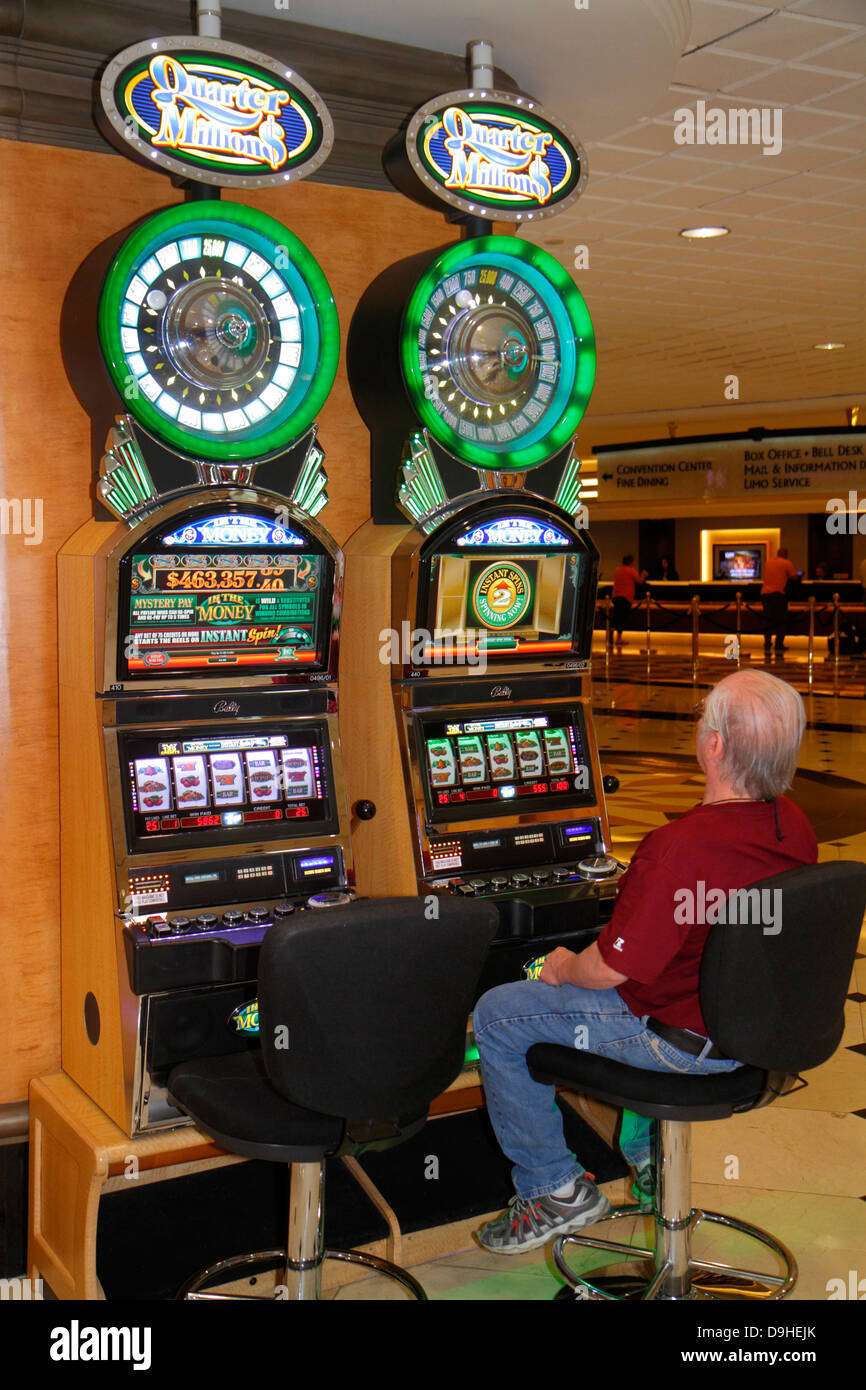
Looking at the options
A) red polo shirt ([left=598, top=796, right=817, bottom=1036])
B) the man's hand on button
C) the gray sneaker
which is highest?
red polo shirt ([left=598, top=796, right=817, bottom=1036])

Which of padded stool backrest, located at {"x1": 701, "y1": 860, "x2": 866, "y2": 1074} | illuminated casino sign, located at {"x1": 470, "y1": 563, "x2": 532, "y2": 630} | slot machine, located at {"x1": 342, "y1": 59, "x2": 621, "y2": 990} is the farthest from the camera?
illuminated casino sign, located at {"x1": 470, "y1": 563, "x2": 532, "y2": 630}

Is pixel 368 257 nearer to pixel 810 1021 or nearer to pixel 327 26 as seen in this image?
pixel 327 26

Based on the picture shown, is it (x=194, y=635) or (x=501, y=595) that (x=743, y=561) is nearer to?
(x=501, y=595)

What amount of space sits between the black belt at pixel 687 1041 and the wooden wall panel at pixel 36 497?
1.52 m

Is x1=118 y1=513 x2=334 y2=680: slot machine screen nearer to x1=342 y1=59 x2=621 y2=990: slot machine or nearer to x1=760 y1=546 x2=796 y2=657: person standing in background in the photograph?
x1=342 y1=59 x2=621 y2=990: slot machine

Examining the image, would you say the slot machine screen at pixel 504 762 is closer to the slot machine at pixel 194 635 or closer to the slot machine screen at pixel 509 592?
the slot machine screen at pixel 509 592

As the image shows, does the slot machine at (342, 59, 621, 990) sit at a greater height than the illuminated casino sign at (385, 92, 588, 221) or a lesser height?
lesser

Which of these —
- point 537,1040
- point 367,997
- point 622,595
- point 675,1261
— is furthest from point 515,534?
point 622,595

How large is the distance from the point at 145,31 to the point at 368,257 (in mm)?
792

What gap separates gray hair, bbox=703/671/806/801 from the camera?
7.88ft

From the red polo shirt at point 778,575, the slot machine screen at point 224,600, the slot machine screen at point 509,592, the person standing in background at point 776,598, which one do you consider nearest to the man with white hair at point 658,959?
the slot machine screen at point 509,592

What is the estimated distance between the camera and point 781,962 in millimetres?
2215

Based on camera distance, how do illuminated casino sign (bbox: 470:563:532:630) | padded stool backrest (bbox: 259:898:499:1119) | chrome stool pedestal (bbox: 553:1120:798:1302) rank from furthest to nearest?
illuminated casino sign (bbox: 470:563:532:630)
chrome stool pedestal (bbox: 553:1120:798:1302)
padded stool backrest (bbox: 259:898:499:1119)

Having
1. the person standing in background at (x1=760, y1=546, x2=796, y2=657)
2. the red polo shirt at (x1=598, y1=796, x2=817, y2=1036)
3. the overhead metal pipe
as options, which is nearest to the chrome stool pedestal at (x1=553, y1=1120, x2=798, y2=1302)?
the red polo shirt at (x1=598, y1=796, x2=817, y2=1036)
